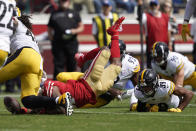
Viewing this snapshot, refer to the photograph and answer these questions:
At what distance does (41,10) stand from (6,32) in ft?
32.0

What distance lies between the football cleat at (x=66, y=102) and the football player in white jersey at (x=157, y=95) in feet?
3.46

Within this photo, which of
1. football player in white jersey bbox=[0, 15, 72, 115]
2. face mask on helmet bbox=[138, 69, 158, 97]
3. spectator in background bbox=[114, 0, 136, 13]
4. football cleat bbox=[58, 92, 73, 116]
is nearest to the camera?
football cleat bbox=[58, 92, 73, 116]

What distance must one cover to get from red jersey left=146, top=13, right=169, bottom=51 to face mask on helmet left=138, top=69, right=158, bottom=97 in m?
4.84

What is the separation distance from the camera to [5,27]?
23.0 ft

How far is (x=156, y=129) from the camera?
18.5 ft

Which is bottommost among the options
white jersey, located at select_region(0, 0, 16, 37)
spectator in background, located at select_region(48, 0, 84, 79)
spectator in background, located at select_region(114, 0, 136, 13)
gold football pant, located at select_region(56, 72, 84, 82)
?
spectator in background, located at select_region(114, 0, 136, 13)

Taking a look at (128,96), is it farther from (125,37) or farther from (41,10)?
(41,10)

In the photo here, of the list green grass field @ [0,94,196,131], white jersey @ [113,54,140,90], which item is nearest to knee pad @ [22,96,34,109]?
green grass field @ [0,94,196,131]

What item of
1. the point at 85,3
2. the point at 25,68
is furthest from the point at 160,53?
the point at 85,3

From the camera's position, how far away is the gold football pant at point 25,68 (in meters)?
6.91

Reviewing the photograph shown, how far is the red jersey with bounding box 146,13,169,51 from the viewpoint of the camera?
1223cm

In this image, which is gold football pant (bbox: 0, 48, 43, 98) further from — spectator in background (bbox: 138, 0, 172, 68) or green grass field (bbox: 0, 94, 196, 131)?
A: spectator in background (bbox: 138, 0, 172, 68)

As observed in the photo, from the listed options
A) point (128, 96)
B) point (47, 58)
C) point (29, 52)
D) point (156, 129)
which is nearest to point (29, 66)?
point (29, 52)

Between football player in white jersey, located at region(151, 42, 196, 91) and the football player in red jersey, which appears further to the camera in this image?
football player in white jersey, located at region(151, 42, 196, 91)
